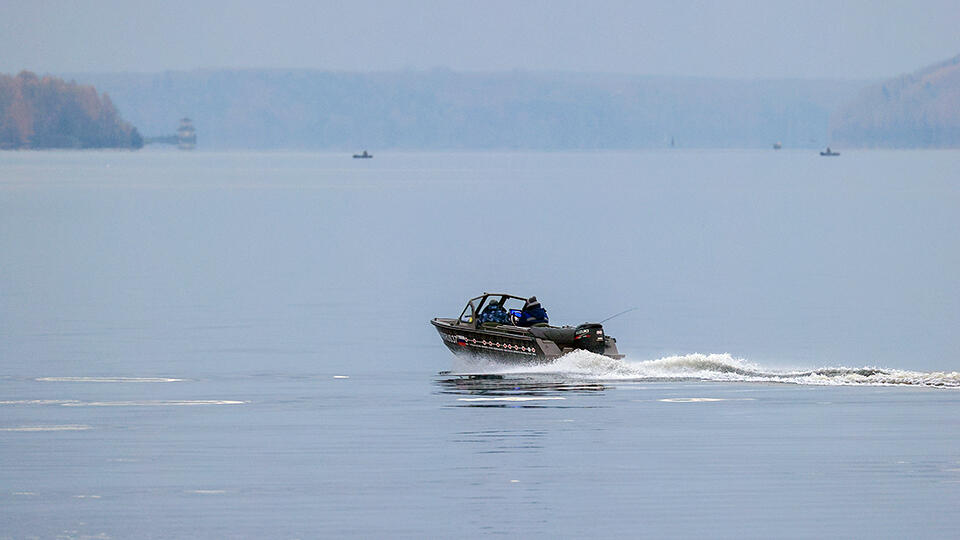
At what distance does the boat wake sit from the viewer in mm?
43406

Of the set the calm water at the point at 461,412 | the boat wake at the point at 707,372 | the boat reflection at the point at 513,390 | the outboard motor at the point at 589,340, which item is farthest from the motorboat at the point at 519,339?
the boat reflection at the point at 513,390

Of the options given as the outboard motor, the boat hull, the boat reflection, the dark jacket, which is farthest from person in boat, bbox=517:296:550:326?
the boat reflection

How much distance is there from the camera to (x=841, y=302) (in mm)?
76188

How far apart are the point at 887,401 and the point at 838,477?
9.02 m

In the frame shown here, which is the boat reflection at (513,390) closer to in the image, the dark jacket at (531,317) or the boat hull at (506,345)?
the boat hull at (506,345)

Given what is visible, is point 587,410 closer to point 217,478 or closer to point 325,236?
point 217,478

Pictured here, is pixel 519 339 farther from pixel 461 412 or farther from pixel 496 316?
pixel 461 412

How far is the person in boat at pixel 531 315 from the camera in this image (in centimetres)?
4809

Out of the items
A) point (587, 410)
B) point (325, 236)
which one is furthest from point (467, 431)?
point (325, 236)

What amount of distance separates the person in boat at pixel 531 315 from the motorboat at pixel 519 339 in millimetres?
65

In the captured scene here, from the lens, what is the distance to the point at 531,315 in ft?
159

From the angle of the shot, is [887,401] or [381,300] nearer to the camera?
[887,401]

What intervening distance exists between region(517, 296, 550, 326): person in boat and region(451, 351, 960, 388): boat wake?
65.9 inches

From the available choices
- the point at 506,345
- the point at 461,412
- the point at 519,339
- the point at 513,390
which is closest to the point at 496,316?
the point at 506,345
